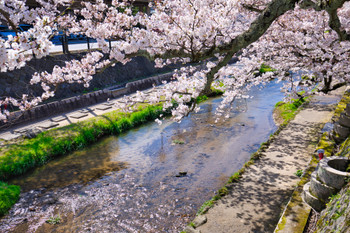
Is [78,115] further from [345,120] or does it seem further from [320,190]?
[320,190]

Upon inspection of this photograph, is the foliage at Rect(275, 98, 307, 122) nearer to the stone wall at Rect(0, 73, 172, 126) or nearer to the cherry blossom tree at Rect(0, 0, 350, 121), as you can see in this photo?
the cherry blossom tree at Rect(0, 0, 350, 121)

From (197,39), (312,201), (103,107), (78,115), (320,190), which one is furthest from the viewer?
(103,107)

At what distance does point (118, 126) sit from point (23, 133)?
4528 mm

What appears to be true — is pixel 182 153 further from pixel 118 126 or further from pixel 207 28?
pixel 207 28

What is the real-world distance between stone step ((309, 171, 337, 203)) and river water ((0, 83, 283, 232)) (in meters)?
3.46

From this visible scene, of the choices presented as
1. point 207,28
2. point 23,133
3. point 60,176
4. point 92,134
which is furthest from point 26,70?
point 207,28

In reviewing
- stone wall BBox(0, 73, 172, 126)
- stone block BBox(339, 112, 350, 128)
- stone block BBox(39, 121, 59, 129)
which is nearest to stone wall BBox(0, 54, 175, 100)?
stone wall BBox(0, 73, 172, 126)

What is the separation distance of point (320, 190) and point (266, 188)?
2232 mm

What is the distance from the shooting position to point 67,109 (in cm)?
1614

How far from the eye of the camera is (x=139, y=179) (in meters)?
9.63

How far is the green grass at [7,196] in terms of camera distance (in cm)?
806

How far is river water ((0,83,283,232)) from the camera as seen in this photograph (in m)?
7.52

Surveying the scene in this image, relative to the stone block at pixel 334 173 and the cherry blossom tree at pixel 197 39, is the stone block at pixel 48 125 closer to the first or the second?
the cherry blossom tree at pixel 197 39

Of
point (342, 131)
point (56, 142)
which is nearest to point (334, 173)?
point (342, 131)
